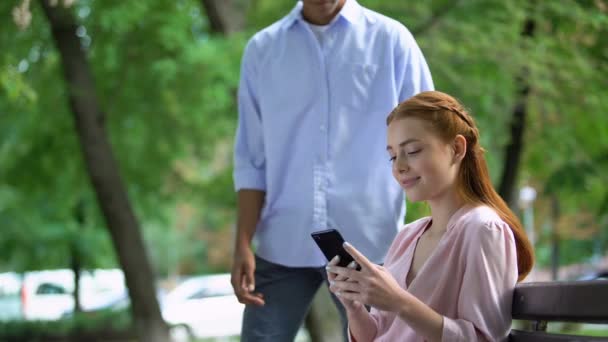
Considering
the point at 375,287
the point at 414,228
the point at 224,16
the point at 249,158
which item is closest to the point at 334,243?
the point at 375,287

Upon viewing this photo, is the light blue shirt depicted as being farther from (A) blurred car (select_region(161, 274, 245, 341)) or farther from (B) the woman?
(A) blurred car (select_region(161, 274, 245, 341))

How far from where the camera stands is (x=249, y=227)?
3.46 metres

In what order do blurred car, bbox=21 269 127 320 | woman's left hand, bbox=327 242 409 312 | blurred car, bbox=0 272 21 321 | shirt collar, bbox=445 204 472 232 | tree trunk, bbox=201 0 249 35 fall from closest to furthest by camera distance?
→ woman's left hand, bbox=327 242 409 312 < shirt collar, bbox=445 204 472 232 < tree trunk, bbox=201 0 249 35 < blurred car, bbox=0 272 21 321 < blurred car, bbox=21 269 127 320

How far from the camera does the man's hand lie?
340 cm

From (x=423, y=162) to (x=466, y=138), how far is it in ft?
0.44

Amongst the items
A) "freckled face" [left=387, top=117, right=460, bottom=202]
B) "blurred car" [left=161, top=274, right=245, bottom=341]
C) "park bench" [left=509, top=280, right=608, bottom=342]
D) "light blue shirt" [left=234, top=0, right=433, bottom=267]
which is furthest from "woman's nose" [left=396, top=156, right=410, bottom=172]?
"blurred car" [left=161, top=274, right=245, bottom=341]

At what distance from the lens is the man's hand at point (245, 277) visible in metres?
3.40

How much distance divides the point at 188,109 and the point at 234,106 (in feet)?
3.44

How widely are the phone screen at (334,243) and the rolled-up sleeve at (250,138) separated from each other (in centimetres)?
118

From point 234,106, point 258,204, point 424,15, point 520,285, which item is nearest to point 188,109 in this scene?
point 234,106

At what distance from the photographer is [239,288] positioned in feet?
11.2

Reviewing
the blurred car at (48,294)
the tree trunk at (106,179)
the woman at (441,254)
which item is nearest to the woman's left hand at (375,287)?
the woman at (441,254)

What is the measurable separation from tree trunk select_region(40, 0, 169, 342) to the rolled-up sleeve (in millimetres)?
7848

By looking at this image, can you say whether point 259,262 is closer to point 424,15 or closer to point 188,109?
point 424,15
